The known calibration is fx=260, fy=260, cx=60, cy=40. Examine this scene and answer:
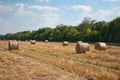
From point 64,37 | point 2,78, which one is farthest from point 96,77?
point 64,37

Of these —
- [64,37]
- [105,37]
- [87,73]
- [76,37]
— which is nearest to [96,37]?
[105,37]

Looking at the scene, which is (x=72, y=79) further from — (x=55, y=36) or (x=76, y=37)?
(x=55, y=36)

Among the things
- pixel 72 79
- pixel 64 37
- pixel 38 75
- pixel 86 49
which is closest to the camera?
pixel 72 79

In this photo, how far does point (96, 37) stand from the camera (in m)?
73.2

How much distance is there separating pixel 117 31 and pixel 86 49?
39.1 m

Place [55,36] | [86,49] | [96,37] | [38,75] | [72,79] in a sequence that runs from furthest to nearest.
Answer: [55,36] < [96,37] < [86,49] < [38,75] < [72,79]

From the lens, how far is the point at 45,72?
14086 millimetres

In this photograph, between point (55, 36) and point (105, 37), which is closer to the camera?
point (105, 37)

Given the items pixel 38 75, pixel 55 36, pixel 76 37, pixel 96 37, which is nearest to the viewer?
pixel 38 75

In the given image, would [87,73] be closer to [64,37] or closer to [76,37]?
[76,37]

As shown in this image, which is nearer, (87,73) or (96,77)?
(96,77)

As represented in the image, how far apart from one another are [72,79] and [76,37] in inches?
3167

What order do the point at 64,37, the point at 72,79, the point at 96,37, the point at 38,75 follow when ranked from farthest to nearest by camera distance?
the point at 64,37
the point at 96,37
the point at 38,75
the point at 72,79

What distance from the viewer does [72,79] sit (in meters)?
12.4
